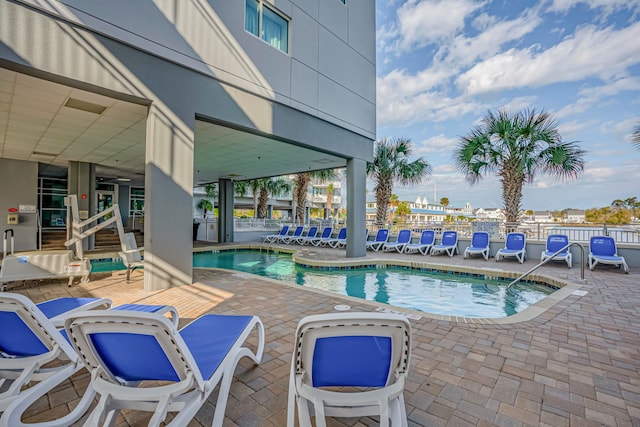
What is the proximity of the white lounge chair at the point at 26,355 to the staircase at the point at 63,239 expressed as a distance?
1199cm

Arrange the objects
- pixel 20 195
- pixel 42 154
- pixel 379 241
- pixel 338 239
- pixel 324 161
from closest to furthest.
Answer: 1. pixel 42 154
2. pixel 20 195
3. pixel 324 161
4. pixel 379 241
5. pixel 338 239

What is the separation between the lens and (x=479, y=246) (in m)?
10.1

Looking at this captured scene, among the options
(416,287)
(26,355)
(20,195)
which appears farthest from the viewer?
(20,195)

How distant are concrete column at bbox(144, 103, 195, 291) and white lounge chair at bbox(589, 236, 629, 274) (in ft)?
33.2

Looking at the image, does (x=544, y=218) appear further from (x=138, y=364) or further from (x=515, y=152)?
(x=138, y=364)

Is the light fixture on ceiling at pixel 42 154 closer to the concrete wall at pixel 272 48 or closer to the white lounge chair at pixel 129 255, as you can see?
the white lounge chair at pixel 129 255

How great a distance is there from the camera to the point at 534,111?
9961 mm

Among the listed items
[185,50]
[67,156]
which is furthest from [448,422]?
[67,156]

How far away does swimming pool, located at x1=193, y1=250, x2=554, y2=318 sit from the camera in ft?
18.3

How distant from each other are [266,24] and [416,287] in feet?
24.5

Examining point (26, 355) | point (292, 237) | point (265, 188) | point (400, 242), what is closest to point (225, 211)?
point (292, 237)

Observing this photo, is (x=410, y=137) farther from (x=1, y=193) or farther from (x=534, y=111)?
(x=1, y=193)

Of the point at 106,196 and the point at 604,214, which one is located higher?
the point at 106,196

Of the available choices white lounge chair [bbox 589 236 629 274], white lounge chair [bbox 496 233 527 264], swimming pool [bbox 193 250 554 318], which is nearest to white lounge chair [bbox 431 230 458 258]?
white lounge chair [bbox 496 233 527 264]
